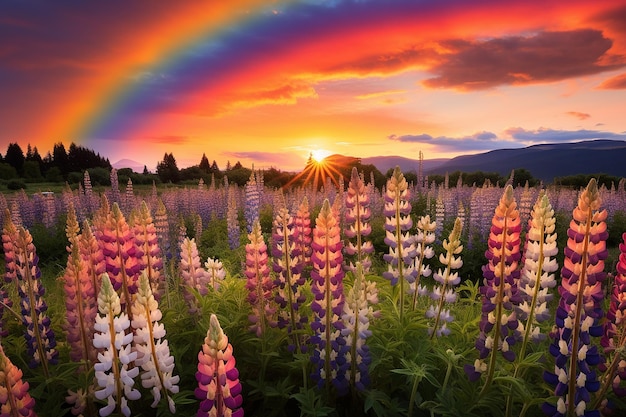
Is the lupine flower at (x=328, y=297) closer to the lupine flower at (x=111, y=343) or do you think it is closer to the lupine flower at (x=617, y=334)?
the lupine flower at (x=111, y=343)

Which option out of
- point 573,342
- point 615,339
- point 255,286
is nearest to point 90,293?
point 255,286

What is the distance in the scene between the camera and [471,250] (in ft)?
41.1

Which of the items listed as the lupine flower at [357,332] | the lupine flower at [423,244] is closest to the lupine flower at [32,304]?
Answer: the lupine flower at [357,332]

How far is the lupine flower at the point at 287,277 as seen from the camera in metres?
3.68

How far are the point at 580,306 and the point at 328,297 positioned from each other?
1.63 meters

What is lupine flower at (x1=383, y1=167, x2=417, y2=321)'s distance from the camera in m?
3.58

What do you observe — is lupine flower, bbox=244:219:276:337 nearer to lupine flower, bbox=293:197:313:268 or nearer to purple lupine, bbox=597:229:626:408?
lupine flower, bbox=293:197:313:268

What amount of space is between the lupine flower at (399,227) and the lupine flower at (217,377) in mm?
1821

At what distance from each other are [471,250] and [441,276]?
9.56 m

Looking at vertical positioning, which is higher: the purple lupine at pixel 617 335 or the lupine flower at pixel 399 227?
the lupine flower at pixel 399 227

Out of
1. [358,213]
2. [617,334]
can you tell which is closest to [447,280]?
[358,213]

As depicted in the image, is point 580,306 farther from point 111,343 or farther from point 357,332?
point 111,343

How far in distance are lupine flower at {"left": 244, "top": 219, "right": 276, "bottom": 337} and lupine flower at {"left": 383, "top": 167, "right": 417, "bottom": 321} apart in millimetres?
1057

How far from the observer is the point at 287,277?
12.2 feet
